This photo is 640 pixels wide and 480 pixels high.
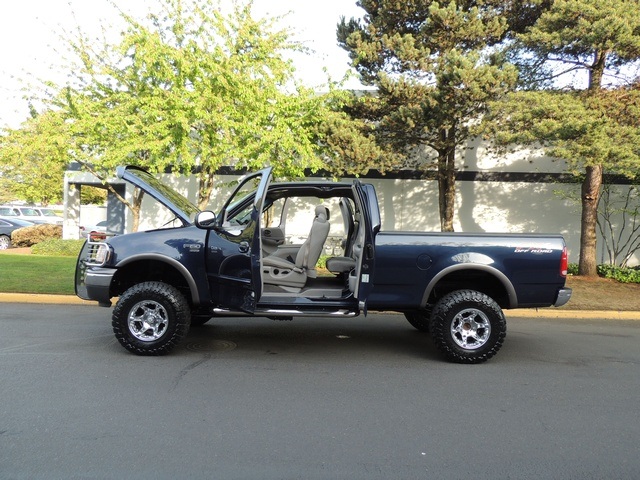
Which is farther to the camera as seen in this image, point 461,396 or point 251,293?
point 251,293

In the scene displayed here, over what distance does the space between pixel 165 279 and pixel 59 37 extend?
11633 mm

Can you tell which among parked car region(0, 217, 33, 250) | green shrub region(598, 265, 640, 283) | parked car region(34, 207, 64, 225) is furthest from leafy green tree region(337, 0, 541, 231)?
parked car region(34, 207, 64, 225)

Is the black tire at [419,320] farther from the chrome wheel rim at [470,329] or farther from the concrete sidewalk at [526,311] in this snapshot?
the concrete sidewalk at [526,311]

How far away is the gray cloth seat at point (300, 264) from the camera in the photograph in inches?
245

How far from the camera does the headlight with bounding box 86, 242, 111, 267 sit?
229 inches

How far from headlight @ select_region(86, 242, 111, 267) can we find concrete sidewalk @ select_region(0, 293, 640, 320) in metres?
3.58

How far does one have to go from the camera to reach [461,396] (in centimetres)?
475

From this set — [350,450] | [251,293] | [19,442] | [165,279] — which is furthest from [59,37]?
[350,450]

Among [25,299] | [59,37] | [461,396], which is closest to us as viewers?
[461,396]

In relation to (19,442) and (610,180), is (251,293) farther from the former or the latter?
(610,180)

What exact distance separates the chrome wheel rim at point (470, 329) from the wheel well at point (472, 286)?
476 mm

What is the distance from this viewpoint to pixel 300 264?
6.30m

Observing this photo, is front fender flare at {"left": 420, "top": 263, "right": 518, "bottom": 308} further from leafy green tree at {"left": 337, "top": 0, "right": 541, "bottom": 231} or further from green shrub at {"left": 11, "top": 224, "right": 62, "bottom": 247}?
green shrub at {"left": 11, "top": 224, "right": 62, "bottom": 247}

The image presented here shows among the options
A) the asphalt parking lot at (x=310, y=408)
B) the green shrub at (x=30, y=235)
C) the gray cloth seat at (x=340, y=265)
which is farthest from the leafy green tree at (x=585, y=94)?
the green shrub at (x=30, y=235)
